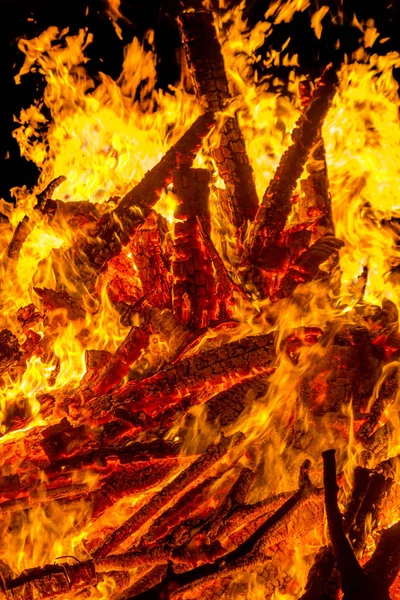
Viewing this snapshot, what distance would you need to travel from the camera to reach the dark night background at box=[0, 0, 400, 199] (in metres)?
5.09

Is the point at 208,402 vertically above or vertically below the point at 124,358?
below

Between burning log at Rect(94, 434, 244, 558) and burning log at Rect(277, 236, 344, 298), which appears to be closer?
burning log at Rect(94, 434, 244, 558)

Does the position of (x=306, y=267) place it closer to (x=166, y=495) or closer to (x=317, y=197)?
(x=317, y=197)

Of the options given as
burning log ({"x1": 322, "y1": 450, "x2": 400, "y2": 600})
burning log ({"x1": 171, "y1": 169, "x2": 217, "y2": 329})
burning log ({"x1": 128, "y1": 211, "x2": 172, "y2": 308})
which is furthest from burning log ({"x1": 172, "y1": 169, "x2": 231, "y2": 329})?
burning log ({"x1": 322, "y1": 450, "x2": 400, "y2": 600})

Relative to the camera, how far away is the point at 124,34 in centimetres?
643

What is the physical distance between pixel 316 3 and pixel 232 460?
459cm

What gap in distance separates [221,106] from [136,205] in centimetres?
95

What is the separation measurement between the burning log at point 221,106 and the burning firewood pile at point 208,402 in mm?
13

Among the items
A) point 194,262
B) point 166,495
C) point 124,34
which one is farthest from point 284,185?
point 124,34

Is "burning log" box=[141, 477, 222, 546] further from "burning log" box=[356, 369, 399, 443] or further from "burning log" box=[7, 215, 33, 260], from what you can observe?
"burning log" box=[7, 215, 33, 260]

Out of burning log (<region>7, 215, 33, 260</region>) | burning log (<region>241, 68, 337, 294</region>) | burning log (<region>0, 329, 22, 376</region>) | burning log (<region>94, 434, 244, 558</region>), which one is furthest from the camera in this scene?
burning log (<region>7, 215, 33, 260</region>)

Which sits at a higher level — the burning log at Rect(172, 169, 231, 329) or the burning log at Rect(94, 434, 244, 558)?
the burning log at Rect(172, 169, 231, 329)

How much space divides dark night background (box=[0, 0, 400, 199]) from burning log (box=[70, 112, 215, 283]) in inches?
53.1

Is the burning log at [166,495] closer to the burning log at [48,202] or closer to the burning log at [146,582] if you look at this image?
Answer: the burning log at [146,582]
